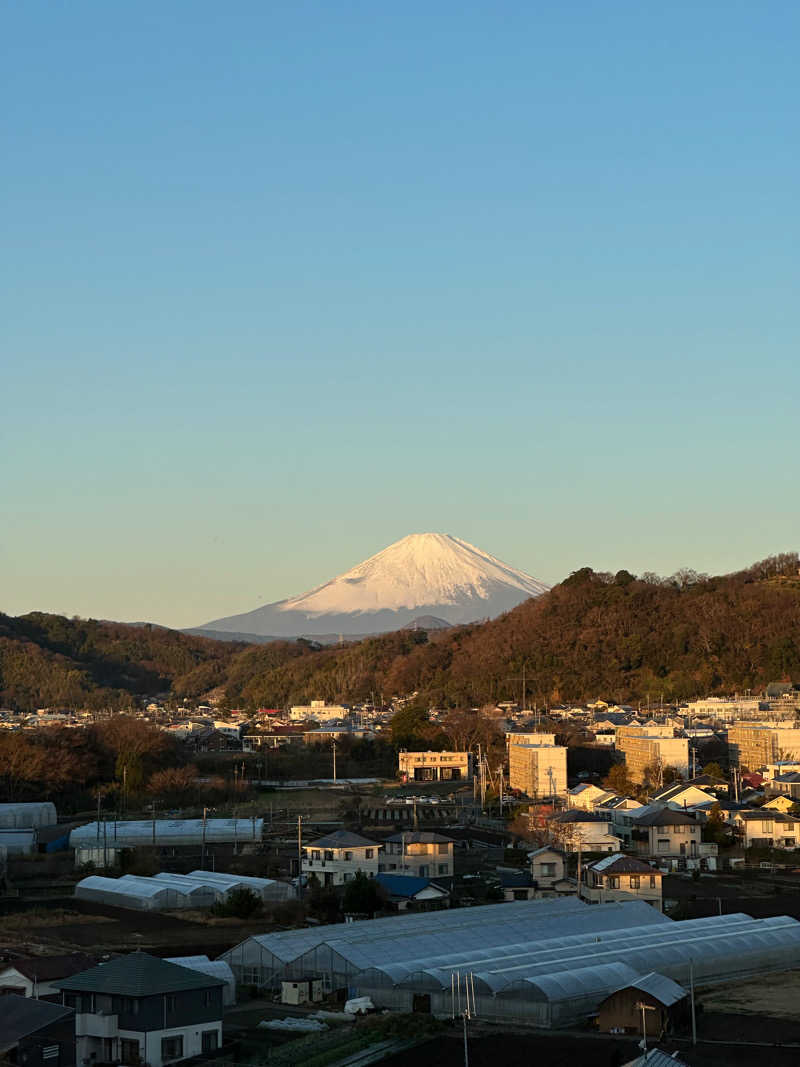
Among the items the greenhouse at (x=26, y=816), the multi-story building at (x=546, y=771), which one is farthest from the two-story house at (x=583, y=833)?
the greenhouse at (x=26, y=816)

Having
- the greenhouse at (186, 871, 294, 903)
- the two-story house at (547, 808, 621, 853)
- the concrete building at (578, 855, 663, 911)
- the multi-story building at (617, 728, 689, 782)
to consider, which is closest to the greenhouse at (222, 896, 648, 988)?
the concrete building at (578, 855, 663, 911)

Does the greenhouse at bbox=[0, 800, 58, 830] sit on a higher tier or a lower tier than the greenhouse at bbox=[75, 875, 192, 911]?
higher

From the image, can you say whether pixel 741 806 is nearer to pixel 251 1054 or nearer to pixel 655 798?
pixel 655 798

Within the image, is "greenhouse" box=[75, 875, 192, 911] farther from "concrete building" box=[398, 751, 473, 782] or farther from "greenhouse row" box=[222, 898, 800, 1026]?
"concrete building" box=[398, 751, 473, 782]

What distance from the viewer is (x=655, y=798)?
3262 cm

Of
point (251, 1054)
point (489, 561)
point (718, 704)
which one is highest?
point (489, 561)

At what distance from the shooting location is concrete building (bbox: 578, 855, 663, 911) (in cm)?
2069

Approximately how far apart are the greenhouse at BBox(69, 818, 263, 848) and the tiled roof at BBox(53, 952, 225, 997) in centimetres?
1473

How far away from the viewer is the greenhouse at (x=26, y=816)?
3096 cm

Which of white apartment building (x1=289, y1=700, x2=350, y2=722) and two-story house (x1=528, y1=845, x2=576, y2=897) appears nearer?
two-story house (x1=528, y1=845, x2=576, y2=897)

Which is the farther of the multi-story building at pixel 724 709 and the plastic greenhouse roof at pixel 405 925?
the multi-story building at pixel 724 709

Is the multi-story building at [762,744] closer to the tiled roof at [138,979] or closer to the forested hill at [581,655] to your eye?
the forested hill at [581,655]

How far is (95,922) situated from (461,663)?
42951 mm

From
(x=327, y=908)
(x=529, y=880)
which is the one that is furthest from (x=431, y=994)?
(x=529, y=880)
